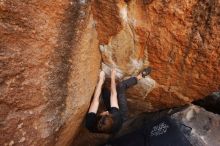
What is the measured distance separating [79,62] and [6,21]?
1.06 meters

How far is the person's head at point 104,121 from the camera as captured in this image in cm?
409

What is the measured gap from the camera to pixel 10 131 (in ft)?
9.32

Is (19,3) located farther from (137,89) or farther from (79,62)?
(137,89)

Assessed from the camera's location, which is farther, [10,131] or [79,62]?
[79,62]

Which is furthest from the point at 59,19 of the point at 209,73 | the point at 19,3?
the point at 209,73

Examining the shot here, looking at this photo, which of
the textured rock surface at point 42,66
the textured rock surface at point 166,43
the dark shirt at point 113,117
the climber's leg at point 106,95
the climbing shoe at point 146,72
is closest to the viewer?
the textured rock surface at point 42,66

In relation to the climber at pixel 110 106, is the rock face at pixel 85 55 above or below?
above

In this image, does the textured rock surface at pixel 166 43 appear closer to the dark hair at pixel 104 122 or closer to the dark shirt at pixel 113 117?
the dark shirt at pixel 113 117

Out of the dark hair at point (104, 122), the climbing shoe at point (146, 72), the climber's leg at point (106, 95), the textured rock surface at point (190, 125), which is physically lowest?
the textured rock surface at point (190, 125)

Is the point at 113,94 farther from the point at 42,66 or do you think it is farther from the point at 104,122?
the point at 42,66

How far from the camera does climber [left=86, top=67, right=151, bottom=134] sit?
4.04m

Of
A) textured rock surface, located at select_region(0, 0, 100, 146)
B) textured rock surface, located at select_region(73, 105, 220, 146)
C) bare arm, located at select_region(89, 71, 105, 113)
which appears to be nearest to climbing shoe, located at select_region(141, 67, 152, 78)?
bare arm, located at select_region(89, 71, 105, 113)

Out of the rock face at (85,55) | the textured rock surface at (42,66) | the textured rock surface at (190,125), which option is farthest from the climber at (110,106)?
the textured rock surface at (190,125)

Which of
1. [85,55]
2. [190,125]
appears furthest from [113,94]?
[190,125]
